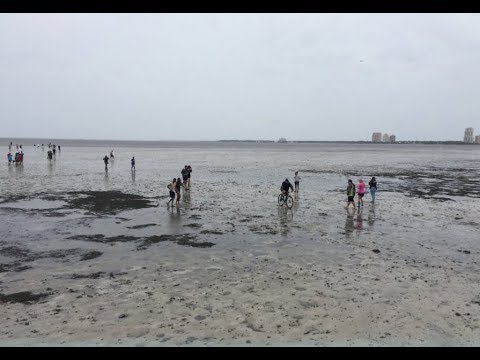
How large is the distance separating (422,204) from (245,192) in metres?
11.6

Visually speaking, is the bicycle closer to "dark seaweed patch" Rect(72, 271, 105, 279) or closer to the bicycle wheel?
the bicycle wheel

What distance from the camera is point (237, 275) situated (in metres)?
11.2

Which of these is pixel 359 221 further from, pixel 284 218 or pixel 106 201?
pixel 106 201

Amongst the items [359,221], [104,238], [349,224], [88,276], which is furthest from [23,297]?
[359,221]

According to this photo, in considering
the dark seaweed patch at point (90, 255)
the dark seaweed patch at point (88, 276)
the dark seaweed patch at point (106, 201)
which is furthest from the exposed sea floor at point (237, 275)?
the dark seaweed patch at point (106, 201)

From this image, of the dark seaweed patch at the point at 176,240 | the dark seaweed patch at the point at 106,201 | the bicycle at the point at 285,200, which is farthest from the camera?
the bicycle at the point at 285,200

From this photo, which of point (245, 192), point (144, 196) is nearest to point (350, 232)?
point (245, 192)

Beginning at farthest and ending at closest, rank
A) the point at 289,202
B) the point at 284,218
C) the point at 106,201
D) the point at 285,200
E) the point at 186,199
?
the point at 186,199, the point at 106,201, the point at 289,202, the point at 285,200, the point at 284,218

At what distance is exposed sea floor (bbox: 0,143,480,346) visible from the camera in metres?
7.98

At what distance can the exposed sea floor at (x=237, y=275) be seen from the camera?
798 cm

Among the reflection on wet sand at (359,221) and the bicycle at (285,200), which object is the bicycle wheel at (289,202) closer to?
the bicycle at (285,200)

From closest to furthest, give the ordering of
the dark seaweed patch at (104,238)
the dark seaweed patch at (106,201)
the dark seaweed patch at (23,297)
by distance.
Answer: the dark seaweed patch at (23,297) < the dark seaweed patch at (104,238) < the dark seaweed patch at (106,201)
